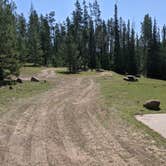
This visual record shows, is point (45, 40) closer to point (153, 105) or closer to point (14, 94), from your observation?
point (14, 94)

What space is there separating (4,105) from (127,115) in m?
5.74

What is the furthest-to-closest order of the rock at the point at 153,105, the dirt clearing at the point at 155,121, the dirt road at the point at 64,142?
the rock at the point at 153,105 < the dirt clearing at the point at 155,121 < the dirt road at the point at 64,142

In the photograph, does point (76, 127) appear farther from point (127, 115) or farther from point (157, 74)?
point (157, 74)

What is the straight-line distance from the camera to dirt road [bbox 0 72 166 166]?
326 inches

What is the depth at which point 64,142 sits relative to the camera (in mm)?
9867

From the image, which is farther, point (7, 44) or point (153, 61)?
point (153, 61)

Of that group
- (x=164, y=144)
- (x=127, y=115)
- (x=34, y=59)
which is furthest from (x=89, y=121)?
(x=34, y=59)

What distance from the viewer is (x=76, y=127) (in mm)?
11977

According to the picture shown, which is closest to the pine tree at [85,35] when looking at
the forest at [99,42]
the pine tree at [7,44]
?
the forest at [99,42]

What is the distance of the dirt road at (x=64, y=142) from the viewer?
27.2 feet

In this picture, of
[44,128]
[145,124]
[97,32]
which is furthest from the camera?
[97,32]

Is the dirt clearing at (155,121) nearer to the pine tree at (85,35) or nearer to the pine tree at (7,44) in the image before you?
the pine tree at (7,44)

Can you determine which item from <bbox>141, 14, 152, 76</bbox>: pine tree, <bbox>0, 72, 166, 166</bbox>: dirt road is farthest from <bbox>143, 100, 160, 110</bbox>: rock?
<bbox>141, 14, 152, 76</bbox>: pine tree

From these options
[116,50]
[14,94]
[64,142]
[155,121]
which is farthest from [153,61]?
[64,142]
